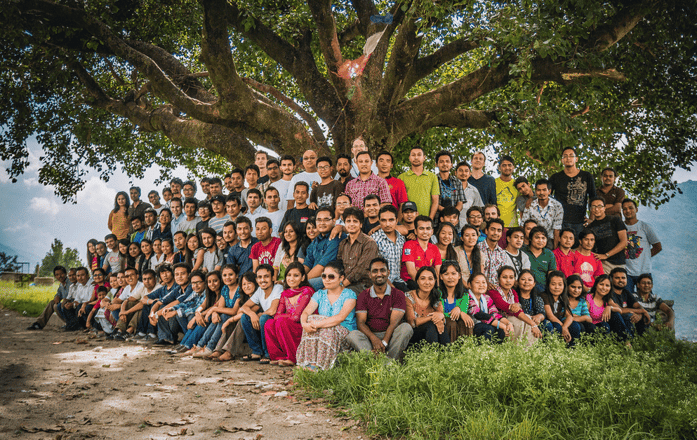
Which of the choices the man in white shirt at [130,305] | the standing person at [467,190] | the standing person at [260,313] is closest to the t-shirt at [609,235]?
the standing person at [467,190]

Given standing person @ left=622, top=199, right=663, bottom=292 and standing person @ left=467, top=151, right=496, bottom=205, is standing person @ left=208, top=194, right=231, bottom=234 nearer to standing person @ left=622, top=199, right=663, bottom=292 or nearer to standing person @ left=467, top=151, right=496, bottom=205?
standing person @ left=467, top=151, right=496, bottom=205

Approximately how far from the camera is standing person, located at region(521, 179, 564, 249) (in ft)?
A: 24.2

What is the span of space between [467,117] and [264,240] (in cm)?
628

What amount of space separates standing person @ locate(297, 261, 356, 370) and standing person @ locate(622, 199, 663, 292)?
15.5 feet

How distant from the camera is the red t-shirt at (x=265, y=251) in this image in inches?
270

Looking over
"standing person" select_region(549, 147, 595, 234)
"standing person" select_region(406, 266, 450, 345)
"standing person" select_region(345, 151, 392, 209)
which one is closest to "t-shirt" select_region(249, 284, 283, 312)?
"standing person" select_region(345, 151, 392, 209)

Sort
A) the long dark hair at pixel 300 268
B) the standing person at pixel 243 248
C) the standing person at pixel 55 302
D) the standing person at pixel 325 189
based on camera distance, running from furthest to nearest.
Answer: the standing person at pixel 55 302 → the standing person at pixel 243 248 → the standing person at pixel 325 189 → the long dark hair at pixel 300 268

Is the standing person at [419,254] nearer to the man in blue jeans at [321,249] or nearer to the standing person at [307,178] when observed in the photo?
the man in blue jeans at [321,249]

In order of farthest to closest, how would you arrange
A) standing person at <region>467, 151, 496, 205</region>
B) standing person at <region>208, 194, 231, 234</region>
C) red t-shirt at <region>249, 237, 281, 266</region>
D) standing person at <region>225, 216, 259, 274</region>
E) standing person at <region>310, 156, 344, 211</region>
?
standing person at <region>208, 194, 231, 234</region> → standing person at <region>467, 151, 496, 205</region> → standing person at <region>225, 216, 259, 274</region> → standing person at <region>310, 156, 344, 211</region> → red t-shirt at <region>249, 237, 281, 266</region>

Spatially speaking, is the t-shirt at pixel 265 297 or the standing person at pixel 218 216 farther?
the standing person at pixel 218 216

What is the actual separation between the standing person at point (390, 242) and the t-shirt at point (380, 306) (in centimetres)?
48

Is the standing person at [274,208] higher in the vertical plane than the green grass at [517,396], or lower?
higher

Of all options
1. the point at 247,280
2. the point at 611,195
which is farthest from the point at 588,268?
the point at 247,280

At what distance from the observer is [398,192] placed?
692 cm
